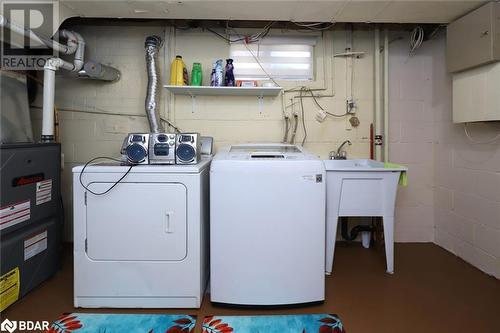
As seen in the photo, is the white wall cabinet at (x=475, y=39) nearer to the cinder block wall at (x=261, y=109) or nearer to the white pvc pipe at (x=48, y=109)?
the cinder block wall at (x=261, y=109)

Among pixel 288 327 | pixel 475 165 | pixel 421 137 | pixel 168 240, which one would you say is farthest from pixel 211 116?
pixel 475 165

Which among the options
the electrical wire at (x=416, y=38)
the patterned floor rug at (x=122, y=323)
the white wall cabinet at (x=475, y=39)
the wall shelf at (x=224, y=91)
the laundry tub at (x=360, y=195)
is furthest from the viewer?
the electrical wire at (x=416, y=38)

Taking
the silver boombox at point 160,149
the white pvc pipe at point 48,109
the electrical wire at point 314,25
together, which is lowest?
the silver boombox at point 160,149

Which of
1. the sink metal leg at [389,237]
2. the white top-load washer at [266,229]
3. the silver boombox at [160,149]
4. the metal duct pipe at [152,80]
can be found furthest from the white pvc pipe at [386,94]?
the metal duct pipe at [152,80]

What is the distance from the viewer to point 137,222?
62.9 inches

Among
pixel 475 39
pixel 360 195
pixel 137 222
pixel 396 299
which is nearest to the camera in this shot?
pixel 137 222

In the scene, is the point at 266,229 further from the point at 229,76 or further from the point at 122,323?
the point at 229,76

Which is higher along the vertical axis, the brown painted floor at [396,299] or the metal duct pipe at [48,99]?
the metal duct pipe at [48,99]

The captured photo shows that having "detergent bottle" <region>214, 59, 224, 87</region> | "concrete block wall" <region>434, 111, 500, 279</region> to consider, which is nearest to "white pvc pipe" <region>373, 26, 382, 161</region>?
"concrete block wall" <region>434, 111, 500, 279</region>

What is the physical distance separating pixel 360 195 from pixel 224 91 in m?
1.46

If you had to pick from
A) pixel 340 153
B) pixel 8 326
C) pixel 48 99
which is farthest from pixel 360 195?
pixel 48 99

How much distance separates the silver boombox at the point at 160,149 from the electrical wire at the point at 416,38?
2278 millimetres

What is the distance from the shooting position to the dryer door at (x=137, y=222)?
5.20ft

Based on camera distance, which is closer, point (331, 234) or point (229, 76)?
point (331, 234)
